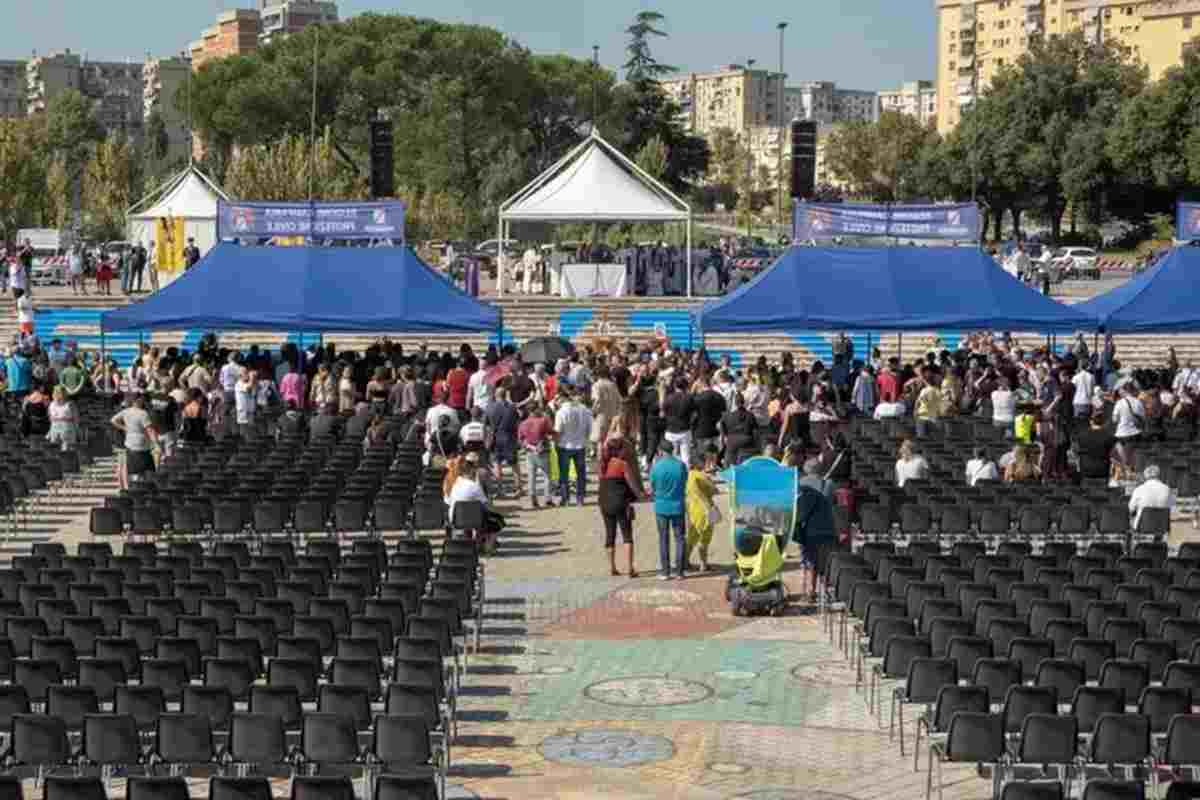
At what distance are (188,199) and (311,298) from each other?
2282 centimetres

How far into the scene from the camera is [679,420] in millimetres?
23828

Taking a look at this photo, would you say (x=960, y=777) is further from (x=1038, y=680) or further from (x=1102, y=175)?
(x=1102, y=175)

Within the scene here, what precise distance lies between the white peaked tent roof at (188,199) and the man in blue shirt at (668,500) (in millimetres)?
31999

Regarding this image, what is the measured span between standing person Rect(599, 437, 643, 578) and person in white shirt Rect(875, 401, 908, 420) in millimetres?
8554

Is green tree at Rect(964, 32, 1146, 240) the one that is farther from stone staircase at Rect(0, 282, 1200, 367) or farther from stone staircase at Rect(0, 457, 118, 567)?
stone staircase at Rect(0, 457, 118, 567)

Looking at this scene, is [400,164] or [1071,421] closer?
[1071,421]

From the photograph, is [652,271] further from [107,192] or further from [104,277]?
[107,192]

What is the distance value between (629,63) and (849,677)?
88.7m

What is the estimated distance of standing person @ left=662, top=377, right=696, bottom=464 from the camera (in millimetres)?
23797

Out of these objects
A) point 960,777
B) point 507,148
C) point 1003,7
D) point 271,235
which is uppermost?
point 1003,7

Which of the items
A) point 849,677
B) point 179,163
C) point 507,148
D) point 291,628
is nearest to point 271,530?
point 291,628

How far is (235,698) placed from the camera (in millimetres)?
12602

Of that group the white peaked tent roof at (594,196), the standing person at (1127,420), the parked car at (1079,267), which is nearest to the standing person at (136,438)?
the standing person at (1127,420)

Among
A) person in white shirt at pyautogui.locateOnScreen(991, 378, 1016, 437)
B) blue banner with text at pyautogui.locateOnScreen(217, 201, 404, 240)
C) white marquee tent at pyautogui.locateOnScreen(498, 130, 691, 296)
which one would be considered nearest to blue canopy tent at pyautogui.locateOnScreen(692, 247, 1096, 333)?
person in white shirt at pyautogui.locateOnScreen(991, 378, 1016, 437)
